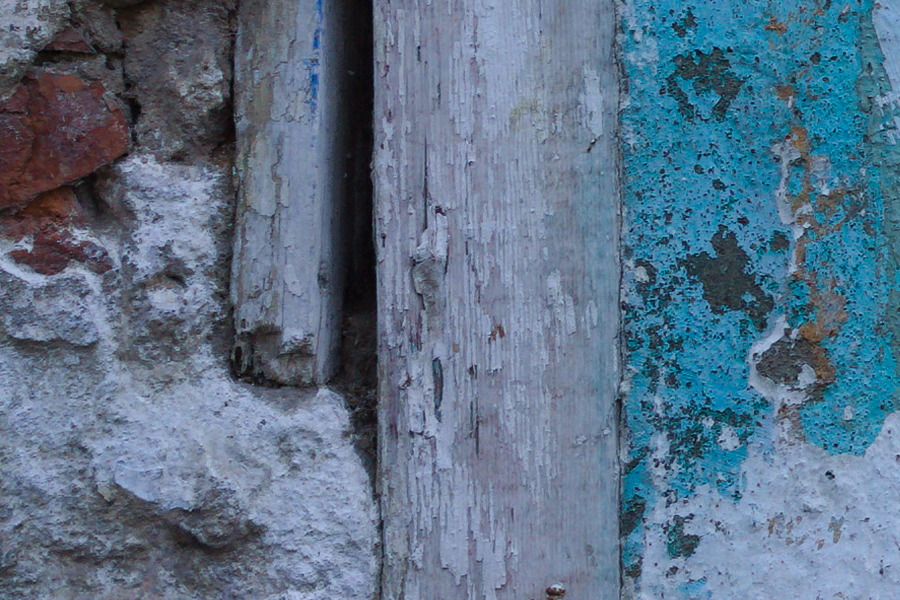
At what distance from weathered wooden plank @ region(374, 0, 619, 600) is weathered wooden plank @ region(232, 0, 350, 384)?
69 millimetres

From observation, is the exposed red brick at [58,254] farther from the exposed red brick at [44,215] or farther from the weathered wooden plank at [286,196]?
the weathered wooden plank at [286,196]

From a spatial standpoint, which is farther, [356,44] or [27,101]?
[356,44]

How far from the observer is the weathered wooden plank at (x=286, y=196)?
0.95m

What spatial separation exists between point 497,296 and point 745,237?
0.91 feet

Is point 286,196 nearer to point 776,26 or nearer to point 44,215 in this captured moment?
point 44,215

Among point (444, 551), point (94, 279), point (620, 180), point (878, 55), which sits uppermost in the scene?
point (878, 55)

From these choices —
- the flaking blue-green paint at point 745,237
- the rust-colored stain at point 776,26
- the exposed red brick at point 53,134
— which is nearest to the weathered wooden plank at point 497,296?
the flaking blue-green paint at point 745,237

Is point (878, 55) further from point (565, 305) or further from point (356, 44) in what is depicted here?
point (356, 44)

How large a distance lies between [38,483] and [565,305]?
60cm

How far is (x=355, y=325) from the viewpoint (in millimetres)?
995

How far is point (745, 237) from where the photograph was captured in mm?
914

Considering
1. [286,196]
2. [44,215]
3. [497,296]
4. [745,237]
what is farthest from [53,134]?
[745,237]

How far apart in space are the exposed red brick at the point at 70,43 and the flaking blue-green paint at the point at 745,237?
60cm

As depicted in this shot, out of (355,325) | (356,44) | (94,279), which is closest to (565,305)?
(355,325)
